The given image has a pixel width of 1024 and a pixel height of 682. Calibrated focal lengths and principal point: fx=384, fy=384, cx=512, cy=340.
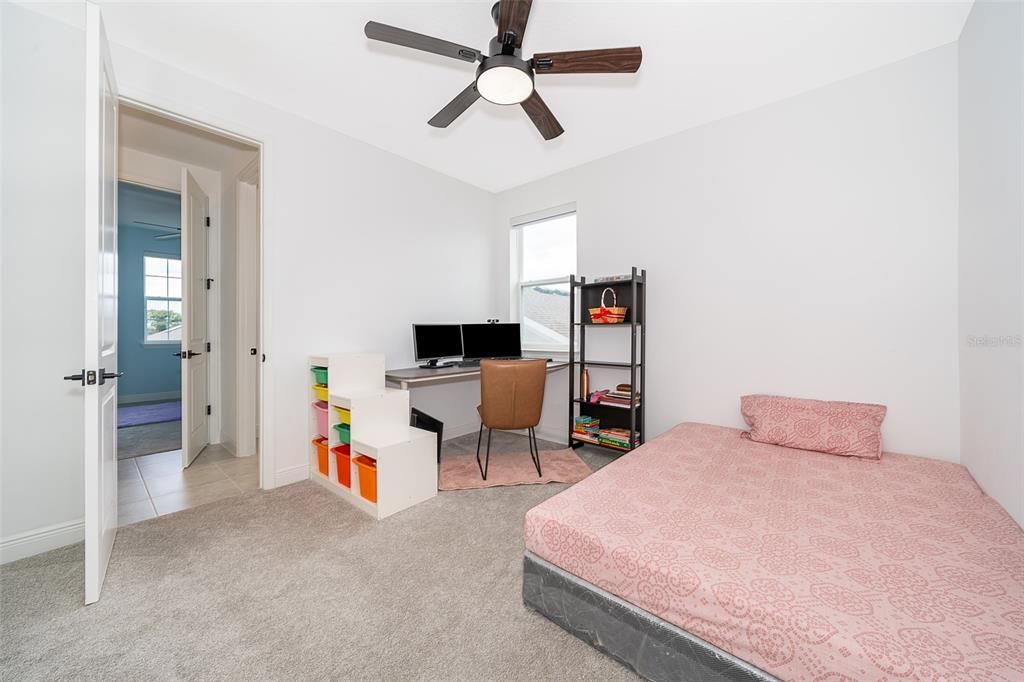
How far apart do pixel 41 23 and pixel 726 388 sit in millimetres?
4362

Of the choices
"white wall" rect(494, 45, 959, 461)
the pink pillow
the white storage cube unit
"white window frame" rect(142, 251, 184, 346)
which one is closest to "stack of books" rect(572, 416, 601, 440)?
"white wall" rect(494, 45, 959, 461)

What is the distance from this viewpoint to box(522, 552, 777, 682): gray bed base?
102cm

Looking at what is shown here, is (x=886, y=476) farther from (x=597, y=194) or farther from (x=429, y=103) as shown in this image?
(x=429, y=103)

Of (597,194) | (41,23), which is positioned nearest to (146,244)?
(41,23)

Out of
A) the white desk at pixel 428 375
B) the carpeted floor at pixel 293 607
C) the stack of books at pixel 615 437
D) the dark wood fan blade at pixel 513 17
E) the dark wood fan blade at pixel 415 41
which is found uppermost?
the dark wood fan blade at pixel 513 17

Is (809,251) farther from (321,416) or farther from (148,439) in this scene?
(148,439)

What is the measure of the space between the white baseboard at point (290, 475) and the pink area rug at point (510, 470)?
0.97m

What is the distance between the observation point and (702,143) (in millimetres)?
2846

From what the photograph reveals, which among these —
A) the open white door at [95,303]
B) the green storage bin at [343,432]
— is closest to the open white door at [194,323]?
the green storage bin at [343,432]

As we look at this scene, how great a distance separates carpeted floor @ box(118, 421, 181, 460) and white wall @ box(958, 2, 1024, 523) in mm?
5449

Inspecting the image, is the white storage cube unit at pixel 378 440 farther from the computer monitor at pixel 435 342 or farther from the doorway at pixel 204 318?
the doorway at pixel 204 318

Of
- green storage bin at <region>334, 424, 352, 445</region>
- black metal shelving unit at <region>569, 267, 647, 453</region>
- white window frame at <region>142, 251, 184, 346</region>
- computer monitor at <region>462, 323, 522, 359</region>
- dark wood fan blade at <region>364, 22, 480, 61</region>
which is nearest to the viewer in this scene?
dark wood fan blade at <region>364, 22, 480, 61</region>

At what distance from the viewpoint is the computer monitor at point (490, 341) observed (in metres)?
3.62

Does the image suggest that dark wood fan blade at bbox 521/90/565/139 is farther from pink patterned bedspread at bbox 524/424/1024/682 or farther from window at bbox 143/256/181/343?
window at bbox 143/256/181/343
